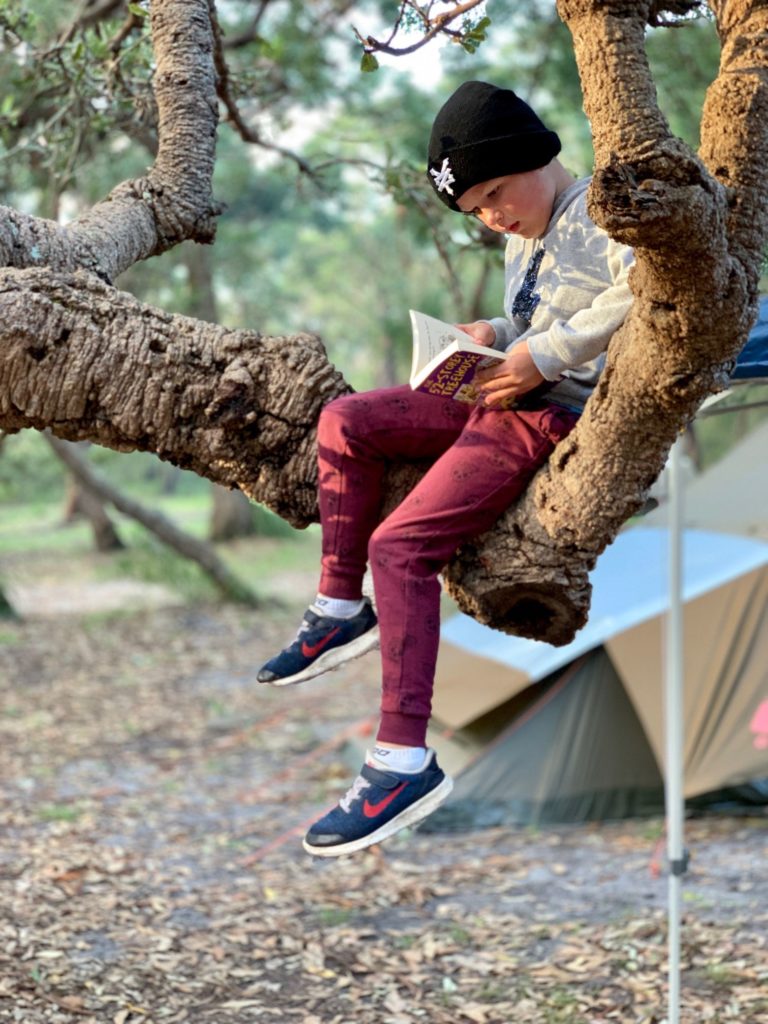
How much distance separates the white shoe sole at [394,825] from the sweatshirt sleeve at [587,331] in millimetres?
749

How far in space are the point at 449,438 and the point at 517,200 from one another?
1.48 ft

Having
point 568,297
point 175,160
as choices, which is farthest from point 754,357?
point 175,160

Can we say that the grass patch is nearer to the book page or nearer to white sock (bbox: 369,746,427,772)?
white sock (bbox: 369,746,427,772)

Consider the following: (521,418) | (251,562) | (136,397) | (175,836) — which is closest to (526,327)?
(521,418)

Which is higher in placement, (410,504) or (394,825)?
(410,504)

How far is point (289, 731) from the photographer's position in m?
7.09

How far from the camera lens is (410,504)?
6.77 feet

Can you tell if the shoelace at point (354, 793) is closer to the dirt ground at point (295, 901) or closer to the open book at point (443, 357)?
the open book at point (443, 357)

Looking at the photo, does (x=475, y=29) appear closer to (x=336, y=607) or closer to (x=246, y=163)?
(x=336, y=607)

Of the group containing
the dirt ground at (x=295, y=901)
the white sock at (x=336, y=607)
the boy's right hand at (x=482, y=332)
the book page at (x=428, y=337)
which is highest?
the boy's right hand at (x=482, y=332)

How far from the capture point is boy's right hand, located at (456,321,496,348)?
210 centimetres

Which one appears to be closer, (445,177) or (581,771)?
Answer: (445,177)

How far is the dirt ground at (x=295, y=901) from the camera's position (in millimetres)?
3572

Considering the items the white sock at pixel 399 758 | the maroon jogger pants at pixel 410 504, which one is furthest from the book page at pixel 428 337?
the white sock at pixel 399 758
